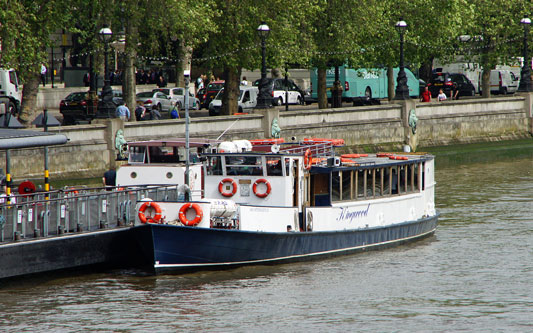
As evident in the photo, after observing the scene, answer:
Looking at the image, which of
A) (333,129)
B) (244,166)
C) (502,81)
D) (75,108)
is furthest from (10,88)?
(502,81)

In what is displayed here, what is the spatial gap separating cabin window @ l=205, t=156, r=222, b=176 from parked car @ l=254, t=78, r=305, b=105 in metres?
32.7

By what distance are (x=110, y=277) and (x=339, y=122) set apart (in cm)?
2569

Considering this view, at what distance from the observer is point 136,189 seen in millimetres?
25594

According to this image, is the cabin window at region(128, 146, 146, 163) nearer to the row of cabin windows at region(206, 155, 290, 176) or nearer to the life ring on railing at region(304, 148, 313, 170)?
the row of cabin windows at region(206, 155, 290, 176)

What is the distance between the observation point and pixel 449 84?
67375mm

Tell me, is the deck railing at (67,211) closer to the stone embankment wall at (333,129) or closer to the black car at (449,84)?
the stone embankment wall at (333,129)

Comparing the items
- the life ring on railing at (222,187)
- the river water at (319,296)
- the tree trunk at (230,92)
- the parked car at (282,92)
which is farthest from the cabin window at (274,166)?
the parked car at (282,92)

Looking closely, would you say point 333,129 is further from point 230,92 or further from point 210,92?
point 210,92

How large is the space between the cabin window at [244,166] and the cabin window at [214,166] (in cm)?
21

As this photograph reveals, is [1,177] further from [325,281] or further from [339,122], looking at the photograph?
[339,122]

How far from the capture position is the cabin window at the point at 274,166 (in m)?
25.4

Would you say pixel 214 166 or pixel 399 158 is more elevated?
pixel 399 158

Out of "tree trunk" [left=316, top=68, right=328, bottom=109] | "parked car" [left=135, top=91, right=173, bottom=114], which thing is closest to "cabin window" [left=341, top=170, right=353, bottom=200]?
"tree trunk" [left=316, top=68, right=328, bottom=109]

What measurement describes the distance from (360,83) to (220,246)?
38753 mm
